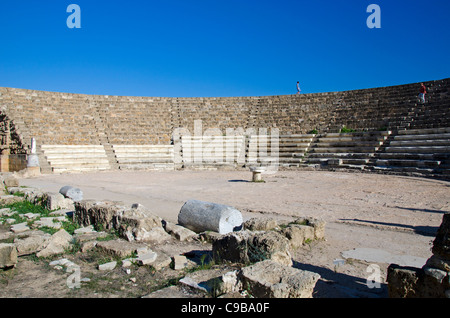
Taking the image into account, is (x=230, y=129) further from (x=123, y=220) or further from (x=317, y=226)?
(x=317, y=226)

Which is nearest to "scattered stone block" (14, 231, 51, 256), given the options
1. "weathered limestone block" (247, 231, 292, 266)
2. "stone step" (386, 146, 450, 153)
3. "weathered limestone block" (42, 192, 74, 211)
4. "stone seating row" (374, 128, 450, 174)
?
"weathered limestone block" (42, 192, 74, 211)

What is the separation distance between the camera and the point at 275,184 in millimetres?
12922

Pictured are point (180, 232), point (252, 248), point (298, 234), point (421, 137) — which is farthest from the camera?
point (421, 137)

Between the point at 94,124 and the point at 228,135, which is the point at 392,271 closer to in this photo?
the point at 228,135

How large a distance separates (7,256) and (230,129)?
20.9m

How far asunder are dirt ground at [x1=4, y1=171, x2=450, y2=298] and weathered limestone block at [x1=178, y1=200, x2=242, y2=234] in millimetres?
1090

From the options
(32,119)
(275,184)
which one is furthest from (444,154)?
(32,119)

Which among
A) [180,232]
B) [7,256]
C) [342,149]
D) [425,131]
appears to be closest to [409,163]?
[425,131]

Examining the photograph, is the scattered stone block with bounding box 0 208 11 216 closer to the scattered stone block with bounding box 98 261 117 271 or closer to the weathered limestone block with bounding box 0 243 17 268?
the weathered limestone block with bounding box 0 243 17 268

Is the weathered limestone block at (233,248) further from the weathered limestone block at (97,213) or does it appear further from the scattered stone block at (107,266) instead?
the weathered limestone block at (97,213)

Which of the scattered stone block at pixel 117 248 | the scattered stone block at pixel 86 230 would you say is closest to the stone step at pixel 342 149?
the scattered stone block at pixel 86 230

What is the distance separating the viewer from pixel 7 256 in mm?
4141

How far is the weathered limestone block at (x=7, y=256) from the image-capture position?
410 cm

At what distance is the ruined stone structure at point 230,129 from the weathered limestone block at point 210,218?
42.0 ft
